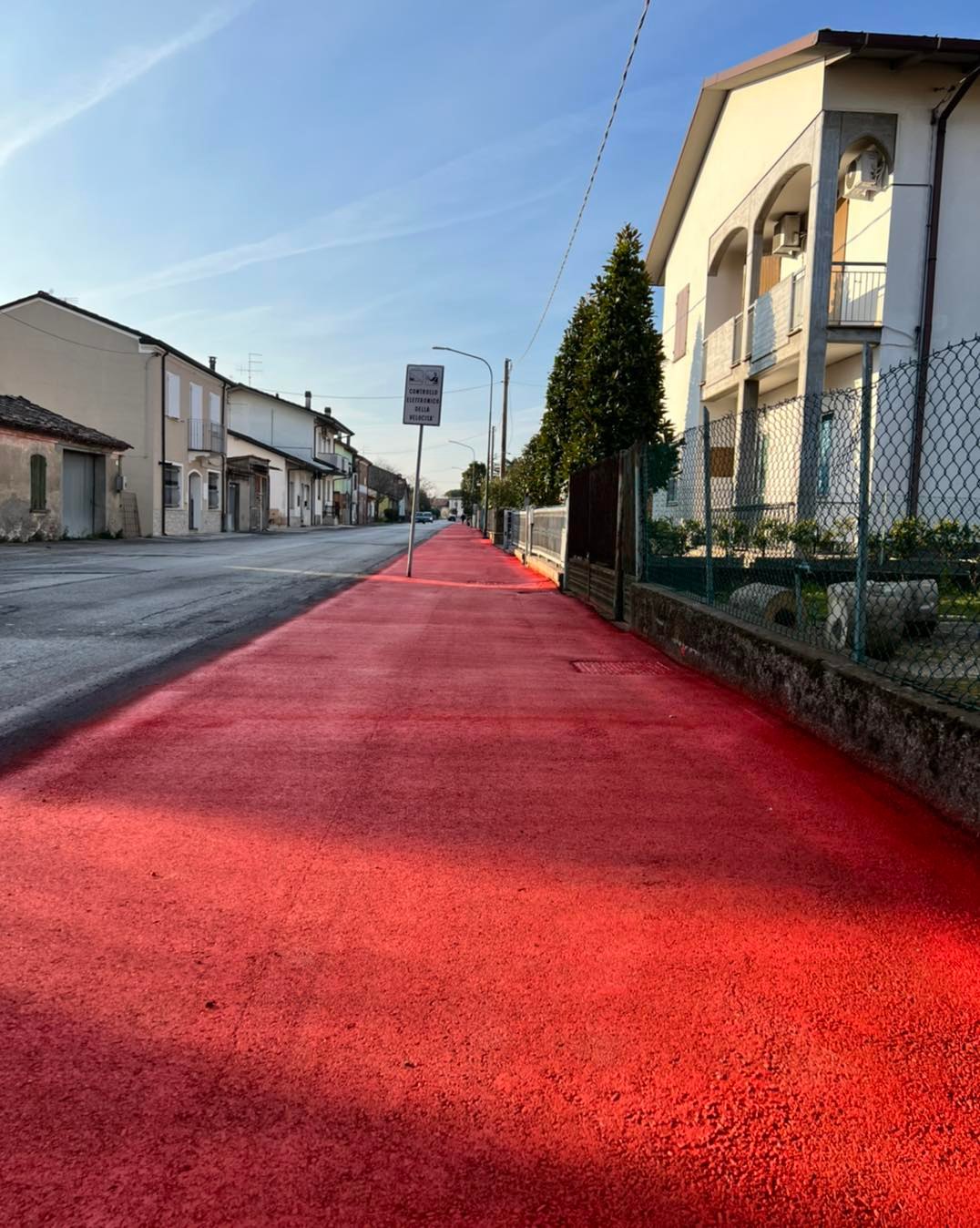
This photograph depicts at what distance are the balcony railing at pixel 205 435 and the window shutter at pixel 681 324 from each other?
2074 centimetres

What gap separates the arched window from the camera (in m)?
23.8

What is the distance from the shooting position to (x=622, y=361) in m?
17.0

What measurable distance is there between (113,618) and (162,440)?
2591cm

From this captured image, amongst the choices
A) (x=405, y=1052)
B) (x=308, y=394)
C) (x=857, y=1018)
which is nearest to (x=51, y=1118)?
(x=405, y=1052)

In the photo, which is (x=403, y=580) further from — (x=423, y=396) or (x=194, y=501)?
(x=194, y=501)

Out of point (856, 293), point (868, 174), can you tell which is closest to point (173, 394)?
point (856, 293)

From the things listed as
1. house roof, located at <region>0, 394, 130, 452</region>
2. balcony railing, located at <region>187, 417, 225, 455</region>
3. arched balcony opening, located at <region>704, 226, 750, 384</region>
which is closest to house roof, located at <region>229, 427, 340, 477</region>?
balcony railing, located at <region>187, 417, 225, 455</region>

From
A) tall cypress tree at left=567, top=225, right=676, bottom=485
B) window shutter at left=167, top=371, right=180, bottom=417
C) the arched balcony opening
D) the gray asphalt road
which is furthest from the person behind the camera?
window shutter at left=167, top=371, right=180, bottom=417

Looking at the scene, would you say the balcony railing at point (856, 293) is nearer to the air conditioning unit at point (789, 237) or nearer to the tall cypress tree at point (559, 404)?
the air conditioning unit at point (789, 237)

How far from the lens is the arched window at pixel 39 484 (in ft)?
78.0

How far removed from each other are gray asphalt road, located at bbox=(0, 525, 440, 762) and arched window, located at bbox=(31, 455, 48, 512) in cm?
589

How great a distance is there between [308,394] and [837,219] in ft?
220

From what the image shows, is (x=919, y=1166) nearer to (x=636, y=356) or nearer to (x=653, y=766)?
(x=653, y=766)

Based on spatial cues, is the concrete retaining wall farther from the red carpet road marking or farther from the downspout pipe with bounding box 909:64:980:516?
the downspout pipe with bounding box 909:64:980:516
